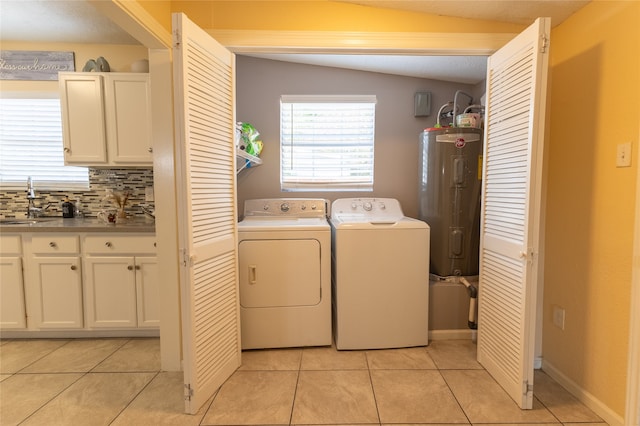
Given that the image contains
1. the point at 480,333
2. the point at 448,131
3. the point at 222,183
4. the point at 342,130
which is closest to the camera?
the point at 222,183

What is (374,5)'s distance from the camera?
1.81 metres

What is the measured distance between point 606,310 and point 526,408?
63cm

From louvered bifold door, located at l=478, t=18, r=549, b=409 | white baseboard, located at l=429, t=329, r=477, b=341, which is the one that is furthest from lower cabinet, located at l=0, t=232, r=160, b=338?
louvered bifold door, located at l=478, t=18, r=549, b=409

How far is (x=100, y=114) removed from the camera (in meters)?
2.30

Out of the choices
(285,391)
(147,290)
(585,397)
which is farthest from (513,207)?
(147,290)

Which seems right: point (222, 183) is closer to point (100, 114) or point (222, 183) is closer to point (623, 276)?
point (100, 114)

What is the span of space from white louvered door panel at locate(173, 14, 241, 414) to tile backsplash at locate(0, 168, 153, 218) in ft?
4.24

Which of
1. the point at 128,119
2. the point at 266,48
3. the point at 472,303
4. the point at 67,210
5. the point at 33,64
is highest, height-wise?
the point at 33,64

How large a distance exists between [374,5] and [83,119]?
224 cm

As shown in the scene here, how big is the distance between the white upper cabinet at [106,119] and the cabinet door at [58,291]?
0.77 metres

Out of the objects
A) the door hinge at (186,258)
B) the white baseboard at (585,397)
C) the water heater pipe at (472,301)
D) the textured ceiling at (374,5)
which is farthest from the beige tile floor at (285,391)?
the textured ceiling at (374,5)

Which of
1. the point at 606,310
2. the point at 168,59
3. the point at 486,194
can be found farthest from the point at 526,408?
the point at 168,59

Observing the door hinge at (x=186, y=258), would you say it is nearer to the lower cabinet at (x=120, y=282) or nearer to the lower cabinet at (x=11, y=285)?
the lower cabinet at (x=120, y=282)

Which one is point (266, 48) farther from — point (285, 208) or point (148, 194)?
point (148, 194)
